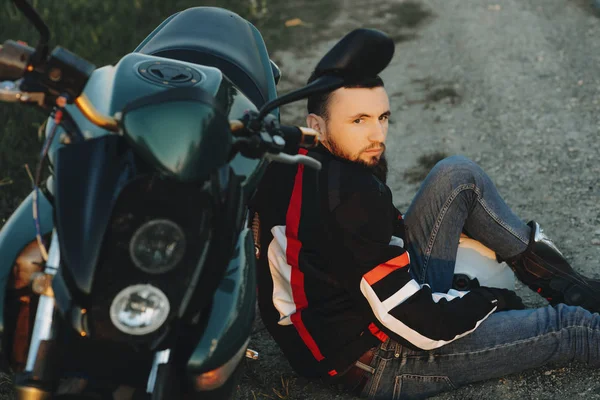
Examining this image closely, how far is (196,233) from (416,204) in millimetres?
1430

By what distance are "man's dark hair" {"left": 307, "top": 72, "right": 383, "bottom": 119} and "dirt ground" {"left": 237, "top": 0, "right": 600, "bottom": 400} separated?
96 cm

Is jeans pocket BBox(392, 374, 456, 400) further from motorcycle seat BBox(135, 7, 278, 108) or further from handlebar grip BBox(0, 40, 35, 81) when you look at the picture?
handlebar grip BBox(0, 40, 35, 81)

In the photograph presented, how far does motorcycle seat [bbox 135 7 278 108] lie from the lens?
2662 mm

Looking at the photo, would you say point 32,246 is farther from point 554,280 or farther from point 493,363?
point 554,280

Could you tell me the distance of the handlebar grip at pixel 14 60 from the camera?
1850mm

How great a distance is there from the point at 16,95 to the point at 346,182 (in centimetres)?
98

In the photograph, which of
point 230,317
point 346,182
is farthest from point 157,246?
point 346,182

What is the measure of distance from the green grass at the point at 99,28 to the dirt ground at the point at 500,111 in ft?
0.92

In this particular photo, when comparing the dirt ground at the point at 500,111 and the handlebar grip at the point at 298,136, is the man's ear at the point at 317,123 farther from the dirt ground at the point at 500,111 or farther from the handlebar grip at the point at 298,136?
the dirt ground at the point at 500,111

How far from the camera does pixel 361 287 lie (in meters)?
2.45

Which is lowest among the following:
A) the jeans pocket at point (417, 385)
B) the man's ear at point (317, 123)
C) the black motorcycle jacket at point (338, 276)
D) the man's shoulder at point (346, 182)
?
the jeans pocket at point (417, 385)

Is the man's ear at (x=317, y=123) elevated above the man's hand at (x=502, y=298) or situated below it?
above

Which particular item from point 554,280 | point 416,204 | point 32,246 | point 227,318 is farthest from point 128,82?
point 554,280

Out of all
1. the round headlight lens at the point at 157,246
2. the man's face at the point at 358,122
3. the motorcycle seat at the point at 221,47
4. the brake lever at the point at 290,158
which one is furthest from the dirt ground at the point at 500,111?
the round headlight lens at the point at 157,246
